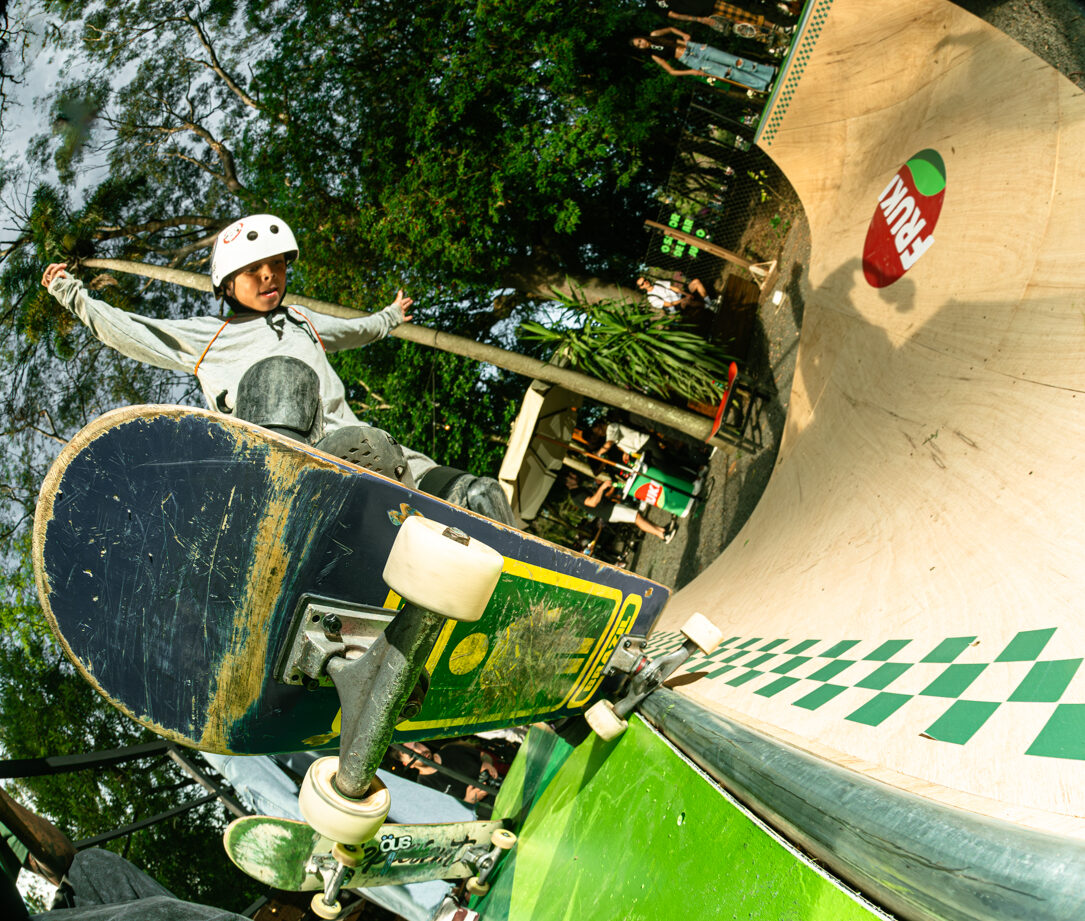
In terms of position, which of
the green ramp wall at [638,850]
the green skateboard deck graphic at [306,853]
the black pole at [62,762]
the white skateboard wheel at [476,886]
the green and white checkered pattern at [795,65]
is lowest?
the black pole at [62,762]

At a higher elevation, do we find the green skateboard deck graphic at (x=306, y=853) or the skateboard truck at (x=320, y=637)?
the skateboard truck at (x=320, y=637)

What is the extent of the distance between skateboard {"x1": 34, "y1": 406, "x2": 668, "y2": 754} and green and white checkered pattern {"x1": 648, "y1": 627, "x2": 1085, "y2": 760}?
33.5 inches

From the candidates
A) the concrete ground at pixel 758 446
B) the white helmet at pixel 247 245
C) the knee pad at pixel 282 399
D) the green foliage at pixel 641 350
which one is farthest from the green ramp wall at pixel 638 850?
the green foliage at pixel 641 350

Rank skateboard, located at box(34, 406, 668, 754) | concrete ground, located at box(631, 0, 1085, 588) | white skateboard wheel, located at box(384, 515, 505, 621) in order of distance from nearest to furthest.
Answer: white skateboard wheel, located at box(384, 515, 505, 621) < skateboard, located at box(34, 406, 668, 754) < concrete ground, located at box(631, 0, 1085, 588)

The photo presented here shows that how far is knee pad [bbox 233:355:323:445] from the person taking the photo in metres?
2.08

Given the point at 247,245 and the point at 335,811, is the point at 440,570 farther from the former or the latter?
the point at 247,245

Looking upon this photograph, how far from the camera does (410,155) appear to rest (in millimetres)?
9211

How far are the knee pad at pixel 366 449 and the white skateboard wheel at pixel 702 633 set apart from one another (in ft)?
3.34

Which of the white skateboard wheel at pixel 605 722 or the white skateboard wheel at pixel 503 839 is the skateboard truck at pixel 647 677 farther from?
the white skateboard wheel at pixel 503 839

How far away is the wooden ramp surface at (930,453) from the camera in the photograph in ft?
3.90

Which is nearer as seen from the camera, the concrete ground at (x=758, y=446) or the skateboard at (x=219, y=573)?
the skateboard at (x=219, y=573)

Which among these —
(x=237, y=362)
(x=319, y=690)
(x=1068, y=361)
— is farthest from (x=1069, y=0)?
(x=319, y=690)

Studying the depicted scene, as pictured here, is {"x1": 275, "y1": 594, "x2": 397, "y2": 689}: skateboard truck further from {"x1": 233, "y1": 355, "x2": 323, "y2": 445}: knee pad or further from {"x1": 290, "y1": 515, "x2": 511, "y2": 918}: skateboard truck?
{"x1": 233, "y1": 355, "x2": 323, "y2": 445}: knee pad

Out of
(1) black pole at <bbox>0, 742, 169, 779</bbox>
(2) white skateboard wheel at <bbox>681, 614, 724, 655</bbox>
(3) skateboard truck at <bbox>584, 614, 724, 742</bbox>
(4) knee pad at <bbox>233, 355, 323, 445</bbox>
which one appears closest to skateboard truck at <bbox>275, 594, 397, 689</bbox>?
(4) knee pad at <bbox>233, 355, 323, 445</bbox>
